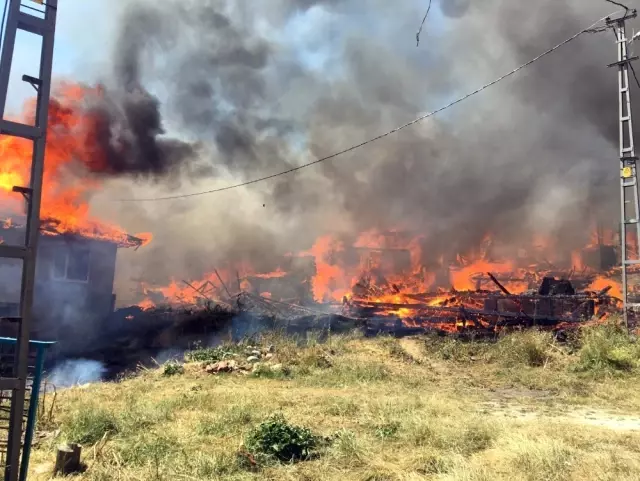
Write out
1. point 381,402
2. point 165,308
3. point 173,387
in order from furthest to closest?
point 165,308
point 173,387
point 381,402

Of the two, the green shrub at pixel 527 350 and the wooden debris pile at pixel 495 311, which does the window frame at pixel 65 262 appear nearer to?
the wooden debris pile at pixel 495 311

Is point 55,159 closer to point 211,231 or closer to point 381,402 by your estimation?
point 211,231

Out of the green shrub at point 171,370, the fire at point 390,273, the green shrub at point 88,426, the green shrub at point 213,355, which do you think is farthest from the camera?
the fire at point 390,273

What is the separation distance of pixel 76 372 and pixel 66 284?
5619 mm

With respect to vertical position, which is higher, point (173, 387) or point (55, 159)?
point (55, 159)

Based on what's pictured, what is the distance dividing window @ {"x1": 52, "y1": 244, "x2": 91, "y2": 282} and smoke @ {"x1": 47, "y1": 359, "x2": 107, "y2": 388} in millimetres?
4540

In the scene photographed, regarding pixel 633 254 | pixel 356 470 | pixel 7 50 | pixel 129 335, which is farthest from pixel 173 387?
pixel 633 254

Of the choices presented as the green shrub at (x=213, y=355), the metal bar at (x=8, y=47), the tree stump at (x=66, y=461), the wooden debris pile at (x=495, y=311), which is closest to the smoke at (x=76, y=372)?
the green shrub at (x=213, y=355)

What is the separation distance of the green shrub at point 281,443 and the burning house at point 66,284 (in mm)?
15743

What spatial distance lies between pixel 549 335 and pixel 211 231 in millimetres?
22929

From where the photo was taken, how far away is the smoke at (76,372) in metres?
14.4

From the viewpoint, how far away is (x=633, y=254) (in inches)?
1081

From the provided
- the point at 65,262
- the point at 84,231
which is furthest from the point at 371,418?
the point at 84,231

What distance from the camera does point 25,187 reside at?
2.38m
